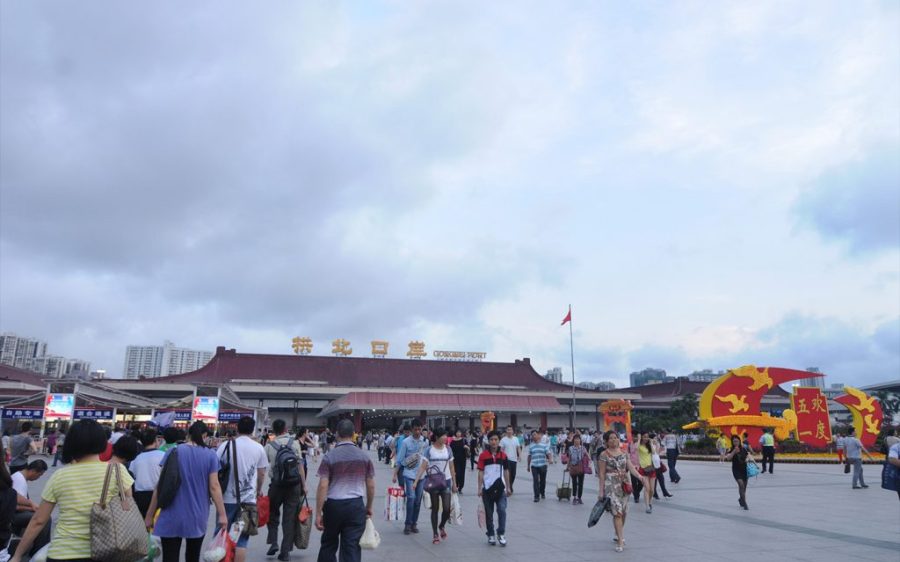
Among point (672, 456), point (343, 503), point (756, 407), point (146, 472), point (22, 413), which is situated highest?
point (756, 407)

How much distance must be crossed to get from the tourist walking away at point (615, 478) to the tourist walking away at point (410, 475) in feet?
9.15

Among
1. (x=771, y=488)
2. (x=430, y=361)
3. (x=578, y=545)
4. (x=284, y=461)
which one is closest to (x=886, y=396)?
(x=430, y=361)

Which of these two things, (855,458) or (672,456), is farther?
(672,456)

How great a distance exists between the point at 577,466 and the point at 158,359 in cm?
20362

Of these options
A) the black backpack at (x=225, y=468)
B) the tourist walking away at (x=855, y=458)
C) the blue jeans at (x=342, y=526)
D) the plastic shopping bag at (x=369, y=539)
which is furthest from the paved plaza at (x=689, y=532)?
the blue jeans at (x=342, y=526)

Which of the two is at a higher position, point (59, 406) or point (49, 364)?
point (49, 364)

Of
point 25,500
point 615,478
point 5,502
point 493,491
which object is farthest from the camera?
point 493,491

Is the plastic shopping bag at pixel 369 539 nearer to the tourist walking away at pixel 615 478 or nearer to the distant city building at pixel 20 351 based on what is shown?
the tourist walking away at pixel 615 478

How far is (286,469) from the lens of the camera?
7.25m

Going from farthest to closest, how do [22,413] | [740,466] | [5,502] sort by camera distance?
[22,413], [740,466], [5,502]

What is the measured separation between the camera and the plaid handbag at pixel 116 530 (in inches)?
149

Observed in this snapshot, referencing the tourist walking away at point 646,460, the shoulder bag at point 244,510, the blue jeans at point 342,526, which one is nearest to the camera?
the blue jeans at point 342,526

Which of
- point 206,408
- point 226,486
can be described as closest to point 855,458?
point 226,486

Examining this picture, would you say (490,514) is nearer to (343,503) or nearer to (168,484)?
(343,503)
